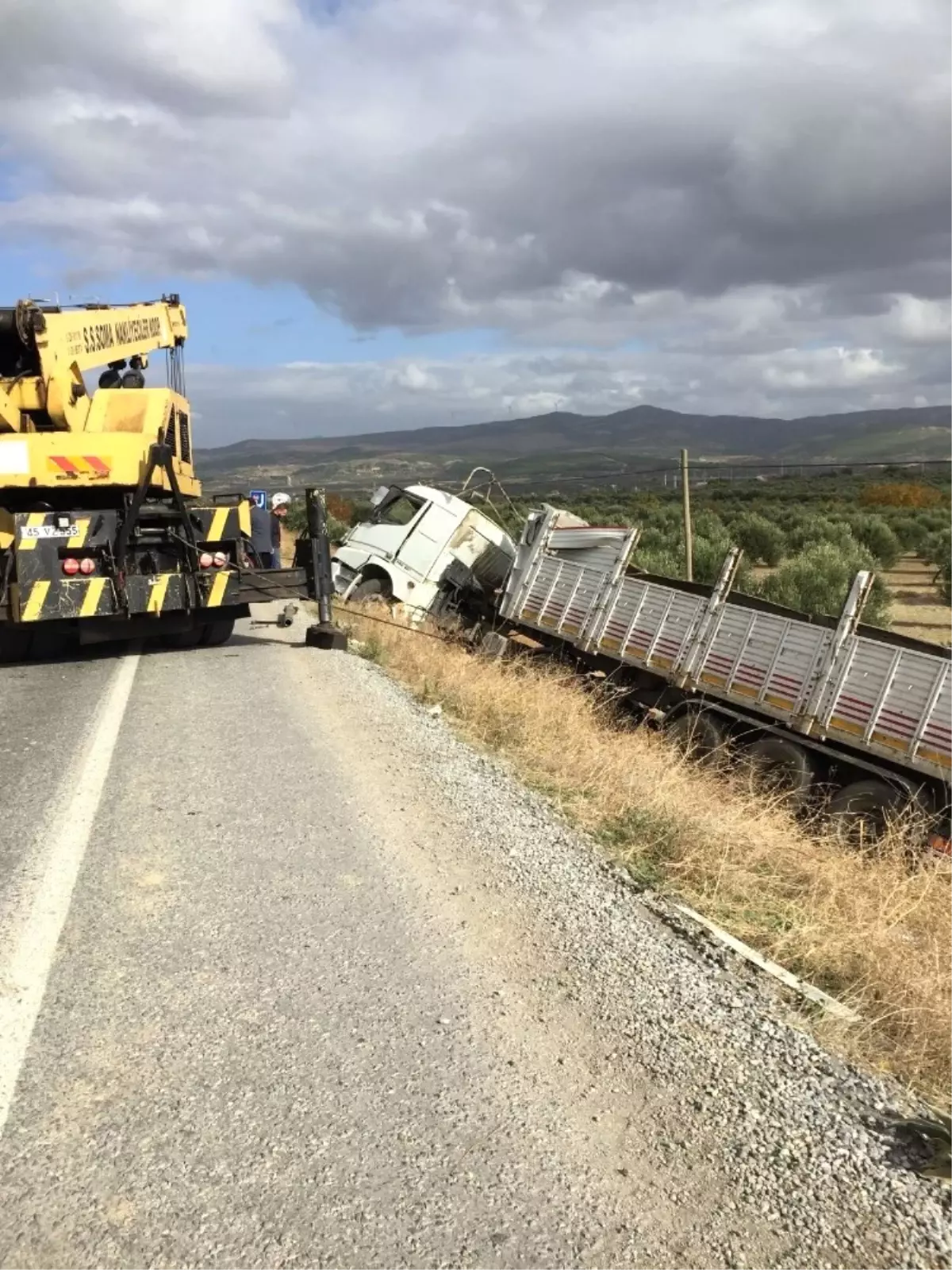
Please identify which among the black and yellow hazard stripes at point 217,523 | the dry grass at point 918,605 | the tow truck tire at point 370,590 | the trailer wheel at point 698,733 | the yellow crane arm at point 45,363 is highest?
the yellow crane arm at point 45,363

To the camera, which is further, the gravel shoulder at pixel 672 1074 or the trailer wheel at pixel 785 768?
the trailer wheel at pixel 785 768

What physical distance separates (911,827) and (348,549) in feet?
34.3

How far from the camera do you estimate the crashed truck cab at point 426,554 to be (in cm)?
1530

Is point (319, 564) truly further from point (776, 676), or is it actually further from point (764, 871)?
point (764, 871)

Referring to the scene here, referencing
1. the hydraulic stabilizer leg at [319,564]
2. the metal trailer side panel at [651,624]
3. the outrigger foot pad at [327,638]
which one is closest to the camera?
the metal trailer side panel at [651,624]

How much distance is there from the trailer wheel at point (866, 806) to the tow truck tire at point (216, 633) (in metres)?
7.23

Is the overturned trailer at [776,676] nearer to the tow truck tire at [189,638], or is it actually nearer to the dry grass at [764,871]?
the dry grass at [764,871]

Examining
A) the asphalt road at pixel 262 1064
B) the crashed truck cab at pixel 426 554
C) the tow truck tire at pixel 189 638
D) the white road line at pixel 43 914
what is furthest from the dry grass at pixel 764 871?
the crashed truck cab at pixel 426 554

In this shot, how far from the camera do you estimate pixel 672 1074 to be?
3.04 meters

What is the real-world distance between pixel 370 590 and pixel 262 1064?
42.0 ft

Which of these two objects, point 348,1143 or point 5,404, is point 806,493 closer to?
point 5,404

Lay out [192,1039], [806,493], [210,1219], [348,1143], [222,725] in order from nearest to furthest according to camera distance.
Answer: [210,1219], [348,1143], [192,1039], [222,725], [806,493]

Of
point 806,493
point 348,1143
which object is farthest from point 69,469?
point 806,493

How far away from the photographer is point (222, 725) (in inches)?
293
